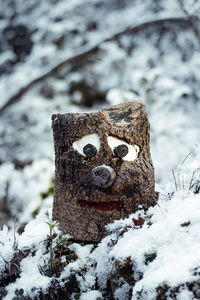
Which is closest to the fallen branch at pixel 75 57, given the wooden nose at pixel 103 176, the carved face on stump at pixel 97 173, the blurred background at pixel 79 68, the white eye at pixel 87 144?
the blurred background at pixel 79 68

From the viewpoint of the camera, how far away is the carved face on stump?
6.39 ft

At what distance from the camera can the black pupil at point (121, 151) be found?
2.00 meters

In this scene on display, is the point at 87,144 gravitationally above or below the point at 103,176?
above

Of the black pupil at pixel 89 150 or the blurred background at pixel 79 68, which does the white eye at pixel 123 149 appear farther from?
the blurred background at pixel 79 68

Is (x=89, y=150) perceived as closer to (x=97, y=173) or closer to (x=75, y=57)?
(x=97, y=173)

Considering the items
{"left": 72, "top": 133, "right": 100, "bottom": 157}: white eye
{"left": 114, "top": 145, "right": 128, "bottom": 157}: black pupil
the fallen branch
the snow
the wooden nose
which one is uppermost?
the fallen branch

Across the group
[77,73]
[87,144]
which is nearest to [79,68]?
[77,73]

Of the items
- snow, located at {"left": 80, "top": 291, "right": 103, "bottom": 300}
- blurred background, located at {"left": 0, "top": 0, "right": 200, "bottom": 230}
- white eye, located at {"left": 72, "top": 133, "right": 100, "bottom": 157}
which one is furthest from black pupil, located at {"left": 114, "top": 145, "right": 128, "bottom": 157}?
blurred background, located at {"left": 0, "top": 0, "right": 200, "bottom": 230}

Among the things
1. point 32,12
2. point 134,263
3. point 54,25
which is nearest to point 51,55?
point 54,25

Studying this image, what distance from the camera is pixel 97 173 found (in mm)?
1896

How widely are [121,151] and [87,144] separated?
0.75 feet

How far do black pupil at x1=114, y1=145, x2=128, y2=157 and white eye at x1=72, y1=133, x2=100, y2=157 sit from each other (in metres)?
0.12

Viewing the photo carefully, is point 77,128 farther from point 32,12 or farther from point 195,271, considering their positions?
point 32,12

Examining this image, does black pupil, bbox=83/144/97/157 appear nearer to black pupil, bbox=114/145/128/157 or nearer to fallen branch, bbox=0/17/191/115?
black pupil, bbox=114/145/128/157
